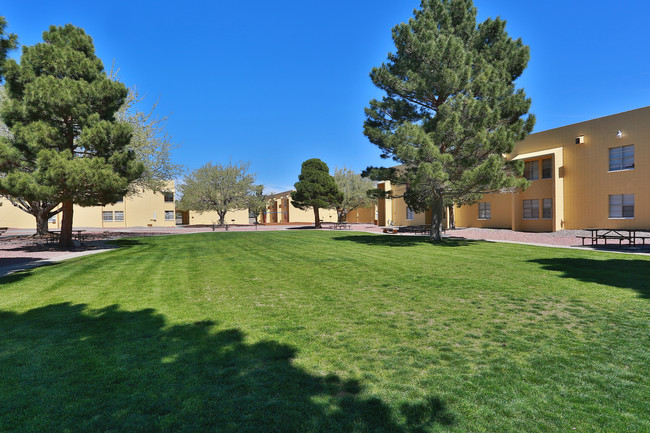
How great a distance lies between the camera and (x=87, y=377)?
3670mm

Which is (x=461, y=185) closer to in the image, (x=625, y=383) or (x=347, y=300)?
(x=347, y=300)

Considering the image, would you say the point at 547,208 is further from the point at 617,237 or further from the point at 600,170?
the point at 617,237

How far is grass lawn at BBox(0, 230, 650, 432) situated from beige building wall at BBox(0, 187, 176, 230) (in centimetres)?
4945

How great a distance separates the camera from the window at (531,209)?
89.1ft

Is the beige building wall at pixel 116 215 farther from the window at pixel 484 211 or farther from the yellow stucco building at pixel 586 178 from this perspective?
the yellow stucco building at pixel 586 178

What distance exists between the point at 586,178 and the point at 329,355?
90.0 feet

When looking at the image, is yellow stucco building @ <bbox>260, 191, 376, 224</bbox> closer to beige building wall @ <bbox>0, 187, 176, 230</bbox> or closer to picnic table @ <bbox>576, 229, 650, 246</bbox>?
beige building wall @ <bbox>0, 187, 176, 230</bbox>

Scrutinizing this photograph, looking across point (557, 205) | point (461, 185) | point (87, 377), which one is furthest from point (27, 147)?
point (557, 205)

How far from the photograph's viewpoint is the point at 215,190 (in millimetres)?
50469

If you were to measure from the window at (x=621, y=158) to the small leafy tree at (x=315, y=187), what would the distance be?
84.4 feet

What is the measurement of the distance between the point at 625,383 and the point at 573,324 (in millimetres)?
2027

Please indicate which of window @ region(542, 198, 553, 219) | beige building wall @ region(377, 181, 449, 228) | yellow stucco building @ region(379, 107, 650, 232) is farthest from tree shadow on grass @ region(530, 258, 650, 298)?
beige building wall @ region(377, 181, 449, 228)

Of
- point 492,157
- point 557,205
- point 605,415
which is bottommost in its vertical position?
Answer: point 605,415

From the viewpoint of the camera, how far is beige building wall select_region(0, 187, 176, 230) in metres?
50.5
